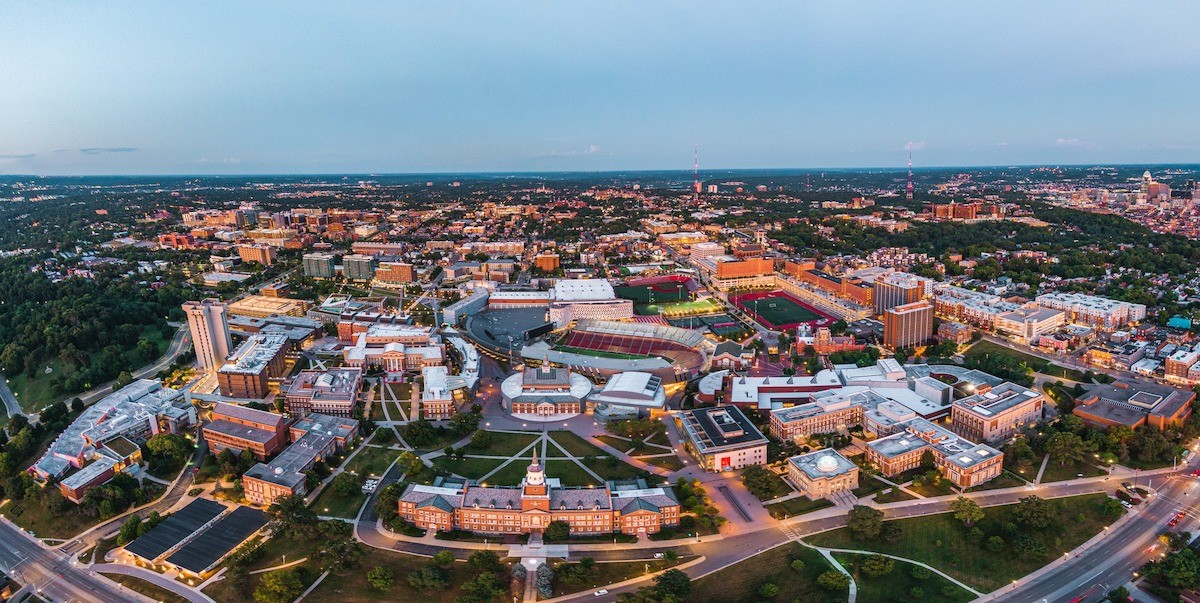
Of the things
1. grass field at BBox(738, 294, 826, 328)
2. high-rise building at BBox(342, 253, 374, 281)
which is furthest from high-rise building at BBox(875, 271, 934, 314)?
high-rise building at BBox(342, 253, 374, 281)

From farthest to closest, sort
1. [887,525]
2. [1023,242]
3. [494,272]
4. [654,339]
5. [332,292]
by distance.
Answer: [1023,242] < [494,272] < [332,292] < [654,339] < [887,525]

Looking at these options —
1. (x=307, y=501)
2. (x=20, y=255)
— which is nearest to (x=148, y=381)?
(x=307, y=501)

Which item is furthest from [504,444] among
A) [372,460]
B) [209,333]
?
[209,333]

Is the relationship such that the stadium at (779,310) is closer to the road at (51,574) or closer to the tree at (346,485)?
the tree at (346,485)

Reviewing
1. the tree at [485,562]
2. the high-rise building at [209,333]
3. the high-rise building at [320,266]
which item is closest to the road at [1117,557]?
the tree at [485,562]

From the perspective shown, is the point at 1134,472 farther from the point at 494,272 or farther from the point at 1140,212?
the point at 1140,212
